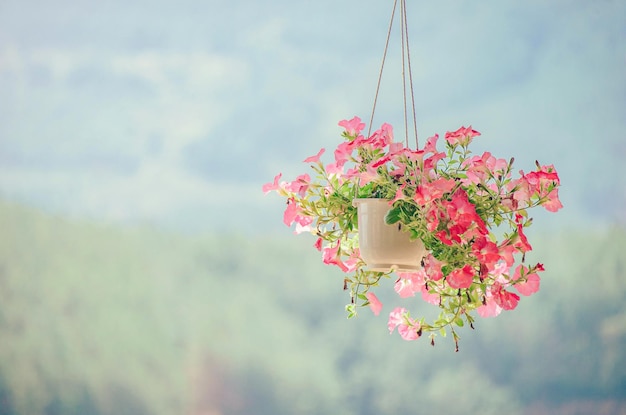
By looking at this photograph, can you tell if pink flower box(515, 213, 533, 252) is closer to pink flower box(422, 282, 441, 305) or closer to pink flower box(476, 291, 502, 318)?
pink flower box(476, 291, 502, 318)

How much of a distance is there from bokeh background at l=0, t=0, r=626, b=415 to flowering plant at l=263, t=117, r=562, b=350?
2062mm

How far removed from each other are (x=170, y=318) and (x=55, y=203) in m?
0.78

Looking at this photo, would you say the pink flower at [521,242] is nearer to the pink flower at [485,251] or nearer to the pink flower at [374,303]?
the pink flower at [485,251]

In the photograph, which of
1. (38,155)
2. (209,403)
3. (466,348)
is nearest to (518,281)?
(466,348)

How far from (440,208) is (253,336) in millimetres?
2412

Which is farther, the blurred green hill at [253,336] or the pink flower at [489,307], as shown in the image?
the blurred green hill at [253,336]

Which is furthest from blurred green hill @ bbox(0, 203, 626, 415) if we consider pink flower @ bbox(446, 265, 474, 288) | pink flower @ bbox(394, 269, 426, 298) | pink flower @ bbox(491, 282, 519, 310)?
pink flower @ bbox(446, 265, 474, 288)

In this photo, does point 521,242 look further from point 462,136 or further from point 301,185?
point 301,185

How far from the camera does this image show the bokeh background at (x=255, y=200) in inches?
137

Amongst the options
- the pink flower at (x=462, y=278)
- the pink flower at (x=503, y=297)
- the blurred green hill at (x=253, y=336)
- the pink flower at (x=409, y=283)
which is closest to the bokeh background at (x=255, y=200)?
the blurred green hill at (x=253, y=336)

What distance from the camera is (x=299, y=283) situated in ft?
11.8

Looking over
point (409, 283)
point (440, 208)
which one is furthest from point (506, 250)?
point (409, 283)

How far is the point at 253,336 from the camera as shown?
356cm

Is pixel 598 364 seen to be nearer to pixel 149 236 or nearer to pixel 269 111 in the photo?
pixel 269 111
